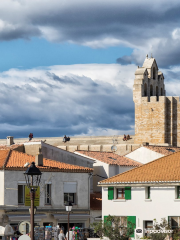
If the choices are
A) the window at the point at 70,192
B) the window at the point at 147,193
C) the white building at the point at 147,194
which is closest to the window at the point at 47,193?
the window at the point at 70,192

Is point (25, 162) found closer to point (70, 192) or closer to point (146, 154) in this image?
point (70, 192)

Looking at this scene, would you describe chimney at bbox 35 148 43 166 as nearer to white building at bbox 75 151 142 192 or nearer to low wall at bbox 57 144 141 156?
white building at bbox 75 151 142 192

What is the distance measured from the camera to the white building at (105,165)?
62388 millimetres

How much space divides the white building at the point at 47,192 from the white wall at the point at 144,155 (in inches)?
790

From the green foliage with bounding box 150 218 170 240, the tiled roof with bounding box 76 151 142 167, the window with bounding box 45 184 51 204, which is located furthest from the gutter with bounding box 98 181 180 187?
the tiled roof with bounding box 76 151 142 167

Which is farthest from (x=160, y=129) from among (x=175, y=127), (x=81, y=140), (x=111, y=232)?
(x=111, y=232)

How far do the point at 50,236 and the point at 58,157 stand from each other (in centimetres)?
1568

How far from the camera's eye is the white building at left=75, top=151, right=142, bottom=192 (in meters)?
62.4

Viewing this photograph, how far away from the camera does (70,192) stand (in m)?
52.2

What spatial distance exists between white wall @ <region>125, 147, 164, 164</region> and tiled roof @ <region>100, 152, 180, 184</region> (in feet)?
78.7

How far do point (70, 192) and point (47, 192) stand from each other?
1.95 metres

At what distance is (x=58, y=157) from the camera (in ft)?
196

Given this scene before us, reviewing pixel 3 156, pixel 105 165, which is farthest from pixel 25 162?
pixel 105 165

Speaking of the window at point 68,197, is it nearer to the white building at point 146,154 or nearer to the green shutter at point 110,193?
the green shutter at point 110,193
